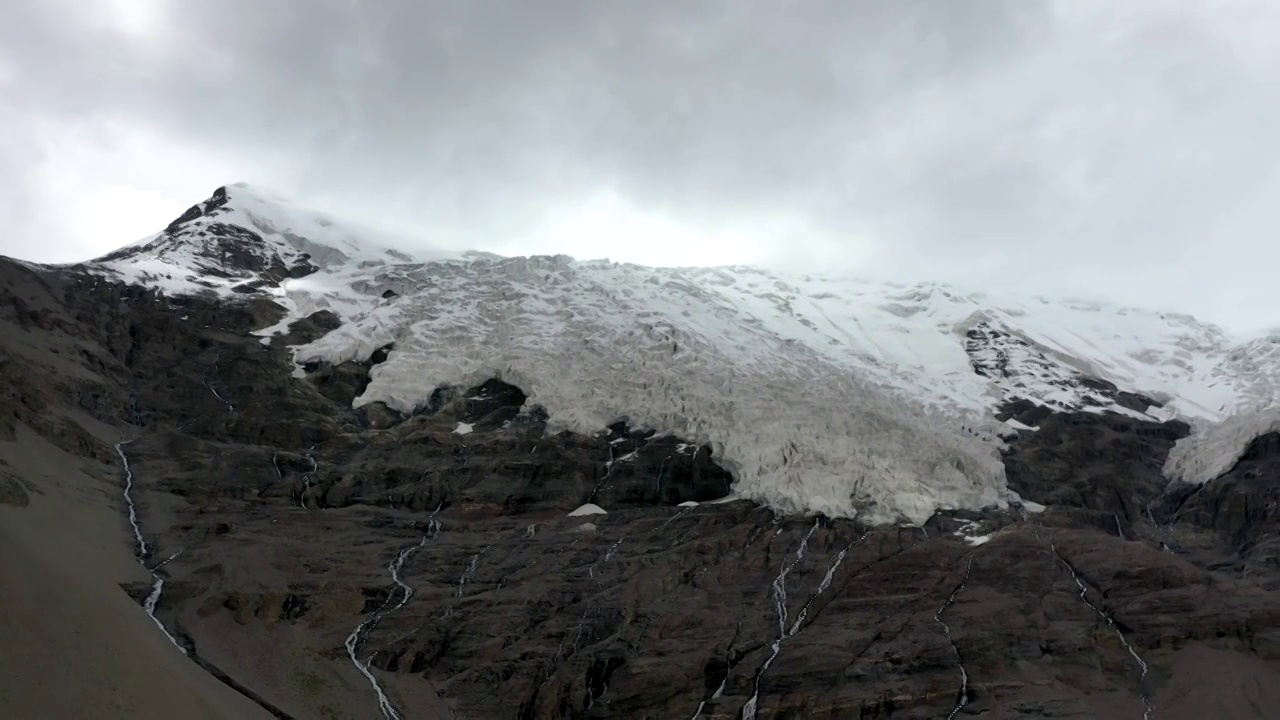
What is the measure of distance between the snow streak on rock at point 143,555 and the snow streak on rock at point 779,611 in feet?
113

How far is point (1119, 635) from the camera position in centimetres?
6825

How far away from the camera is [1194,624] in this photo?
67.8 metres

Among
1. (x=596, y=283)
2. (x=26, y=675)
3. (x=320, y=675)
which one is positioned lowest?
(x=320, y=675)

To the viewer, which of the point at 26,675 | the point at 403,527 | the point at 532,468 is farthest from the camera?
the point at 532,468

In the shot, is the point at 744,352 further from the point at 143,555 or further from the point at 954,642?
the point at 143,555

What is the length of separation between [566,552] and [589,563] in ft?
7.33

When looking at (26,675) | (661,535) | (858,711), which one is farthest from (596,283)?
(26,675)

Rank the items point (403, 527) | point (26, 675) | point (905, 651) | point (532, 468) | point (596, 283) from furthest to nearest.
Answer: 1. point (596, 283)
2. point (532, 468)
3. point (403, 527)
4. point (905, 651)
5. point (26, 675)

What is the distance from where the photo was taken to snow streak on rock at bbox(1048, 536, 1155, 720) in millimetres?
62219

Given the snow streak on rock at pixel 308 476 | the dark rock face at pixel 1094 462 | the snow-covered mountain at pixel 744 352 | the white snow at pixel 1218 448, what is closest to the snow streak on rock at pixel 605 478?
the snow-covered mountain at pixel 744 352

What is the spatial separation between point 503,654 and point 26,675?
97.9ft

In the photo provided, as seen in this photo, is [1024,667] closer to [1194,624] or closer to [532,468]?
[1194,624]

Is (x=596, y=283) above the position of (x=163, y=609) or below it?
above

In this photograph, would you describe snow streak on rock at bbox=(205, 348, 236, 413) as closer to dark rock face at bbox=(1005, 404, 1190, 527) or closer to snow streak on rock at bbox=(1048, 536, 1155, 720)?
snow streak on rock at bbox=(1048, 536, 1155, 720)
